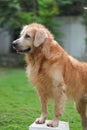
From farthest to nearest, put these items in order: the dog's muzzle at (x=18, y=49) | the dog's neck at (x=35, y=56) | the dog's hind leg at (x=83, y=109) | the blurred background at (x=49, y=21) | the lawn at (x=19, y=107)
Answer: the blurred background at (x=49, y=21)
the lawn at (x=19, y=107)
the dog's hind leg at (x=83, y=109)
the dog's neck at (x=35, y=56)
the dog's muzzle at (x=18, y=49)

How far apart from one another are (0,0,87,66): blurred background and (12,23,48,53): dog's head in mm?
11184

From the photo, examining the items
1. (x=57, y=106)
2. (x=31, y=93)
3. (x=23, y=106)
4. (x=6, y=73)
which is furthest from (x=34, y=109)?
(x=6, y=73)

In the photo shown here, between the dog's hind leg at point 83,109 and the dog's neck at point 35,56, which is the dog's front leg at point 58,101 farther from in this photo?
the dog's hind leg at point 83,109

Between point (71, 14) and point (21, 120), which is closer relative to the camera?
point (21, 120)

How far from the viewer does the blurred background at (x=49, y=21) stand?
18.0 metres

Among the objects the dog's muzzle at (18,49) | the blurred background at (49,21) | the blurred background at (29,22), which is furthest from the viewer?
the blurred background at (49,21)

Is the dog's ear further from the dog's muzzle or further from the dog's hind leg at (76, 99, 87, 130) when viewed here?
the dog's hind leg at (76, 99, 87, 130)

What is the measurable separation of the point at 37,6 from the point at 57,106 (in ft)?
43.1

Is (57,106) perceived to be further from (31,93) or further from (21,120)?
(31,93)

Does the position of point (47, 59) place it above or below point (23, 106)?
above

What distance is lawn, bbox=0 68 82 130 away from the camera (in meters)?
8.33

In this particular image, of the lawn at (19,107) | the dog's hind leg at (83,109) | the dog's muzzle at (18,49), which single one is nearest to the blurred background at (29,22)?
the lawn at (19,107)

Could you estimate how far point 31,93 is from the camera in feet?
40.1

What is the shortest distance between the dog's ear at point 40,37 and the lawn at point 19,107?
1652 mm
